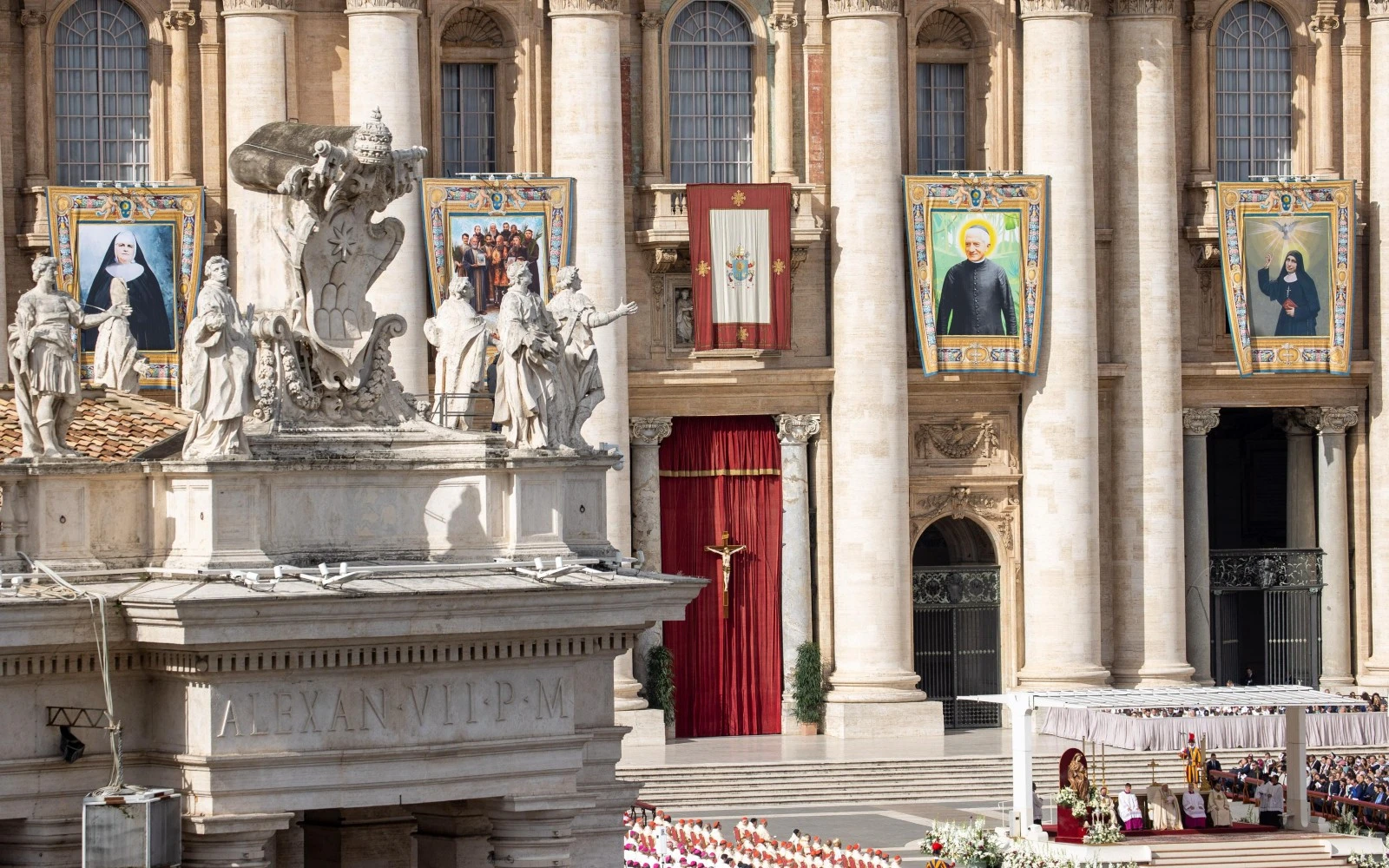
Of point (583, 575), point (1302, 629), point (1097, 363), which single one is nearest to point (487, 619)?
point (583, 575)

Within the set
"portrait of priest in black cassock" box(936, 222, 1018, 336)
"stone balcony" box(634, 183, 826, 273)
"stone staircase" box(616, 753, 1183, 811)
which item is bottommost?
"stone staircase" box(616, 753, 1183, 811)

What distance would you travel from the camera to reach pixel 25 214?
66000 millimetres

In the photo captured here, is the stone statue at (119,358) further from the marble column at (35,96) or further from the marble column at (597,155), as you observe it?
the marble column at (35,96)

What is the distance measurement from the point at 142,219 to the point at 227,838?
126ft

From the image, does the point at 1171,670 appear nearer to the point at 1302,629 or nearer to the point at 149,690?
the point at 1302,629

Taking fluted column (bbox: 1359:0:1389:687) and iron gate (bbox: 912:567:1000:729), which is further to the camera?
fluted column (bbox: 1359:0:1389:687)

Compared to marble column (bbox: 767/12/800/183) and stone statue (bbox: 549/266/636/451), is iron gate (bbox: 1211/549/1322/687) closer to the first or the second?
marble column (bbox: 767/12/800/183)

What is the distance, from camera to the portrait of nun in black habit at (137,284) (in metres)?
64.9

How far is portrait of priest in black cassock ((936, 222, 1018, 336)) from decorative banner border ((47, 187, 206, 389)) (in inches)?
595

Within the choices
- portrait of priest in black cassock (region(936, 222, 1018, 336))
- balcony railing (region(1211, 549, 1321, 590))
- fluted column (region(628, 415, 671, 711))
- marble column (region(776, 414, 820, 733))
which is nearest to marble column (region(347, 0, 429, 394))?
fluted column (region(628, 415, 671, 711))

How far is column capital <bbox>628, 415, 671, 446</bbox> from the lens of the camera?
224ft

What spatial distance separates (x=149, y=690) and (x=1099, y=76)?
4475 centimetres

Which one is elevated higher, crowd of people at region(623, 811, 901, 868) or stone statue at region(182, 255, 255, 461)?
stone statue at region(182, 255, 255, 461)

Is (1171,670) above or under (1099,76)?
under
